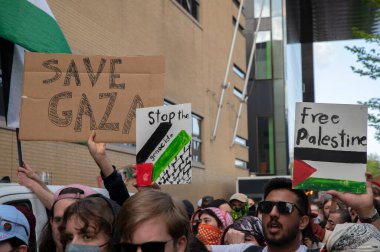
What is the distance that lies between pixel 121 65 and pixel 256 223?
5.56 ft

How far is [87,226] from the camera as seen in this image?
10.4ft

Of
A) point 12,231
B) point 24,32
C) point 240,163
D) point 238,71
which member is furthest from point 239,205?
point 240,163

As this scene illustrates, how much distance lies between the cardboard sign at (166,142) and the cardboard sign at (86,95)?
7.7 inches

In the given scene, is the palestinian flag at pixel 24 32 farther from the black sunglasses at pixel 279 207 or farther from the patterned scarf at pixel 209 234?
the black sunglasses at pixel 279 207

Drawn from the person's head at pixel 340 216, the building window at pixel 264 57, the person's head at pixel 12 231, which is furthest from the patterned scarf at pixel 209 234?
the building window at pixel 264 57

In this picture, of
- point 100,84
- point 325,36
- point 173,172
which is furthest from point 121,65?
point 325,36

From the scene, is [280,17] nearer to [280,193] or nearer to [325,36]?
[325,36]

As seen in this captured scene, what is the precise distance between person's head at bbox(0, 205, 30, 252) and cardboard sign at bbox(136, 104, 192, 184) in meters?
1.51

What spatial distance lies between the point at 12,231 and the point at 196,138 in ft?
60.7

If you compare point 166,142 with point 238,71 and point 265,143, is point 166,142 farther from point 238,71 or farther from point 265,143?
point 265,143

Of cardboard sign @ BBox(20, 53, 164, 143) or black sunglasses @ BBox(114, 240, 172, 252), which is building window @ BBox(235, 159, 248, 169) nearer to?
cardboard sign @ BBox(20, 53, 164, 143)

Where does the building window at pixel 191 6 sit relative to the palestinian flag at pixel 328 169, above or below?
above

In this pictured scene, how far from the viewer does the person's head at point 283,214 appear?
386 cm

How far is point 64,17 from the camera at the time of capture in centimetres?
1224
